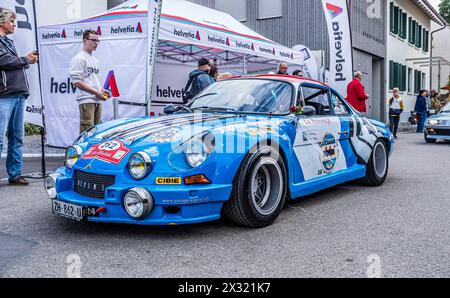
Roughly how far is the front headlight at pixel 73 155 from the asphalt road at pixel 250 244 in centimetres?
49

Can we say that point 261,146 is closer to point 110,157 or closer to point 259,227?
point 259,227

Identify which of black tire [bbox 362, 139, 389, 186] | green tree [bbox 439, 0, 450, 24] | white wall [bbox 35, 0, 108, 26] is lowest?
black tire [bbox 362, 139, 389, 186]

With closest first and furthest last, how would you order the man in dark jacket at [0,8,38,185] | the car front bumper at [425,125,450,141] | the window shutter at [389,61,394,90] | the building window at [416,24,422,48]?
the man in dark jacket at [0,8,38,185], the car front bumper at [425,125,450,141], the window shutter at [389,61,394,90], the building window at [416,24,422,48]

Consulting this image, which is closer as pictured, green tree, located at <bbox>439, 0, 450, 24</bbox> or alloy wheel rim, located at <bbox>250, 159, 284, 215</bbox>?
alloy wheel rim, located at <bbox>250, 159, 284, 215</bbox>

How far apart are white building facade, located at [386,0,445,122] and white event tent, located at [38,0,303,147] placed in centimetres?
1547

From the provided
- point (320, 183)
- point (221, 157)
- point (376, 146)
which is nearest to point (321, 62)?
point (376, 146)

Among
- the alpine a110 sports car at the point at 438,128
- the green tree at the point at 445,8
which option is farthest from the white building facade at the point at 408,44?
Answer: the green tree at the point at 445,8

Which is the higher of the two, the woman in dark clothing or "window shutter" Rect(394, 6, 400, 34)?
"window shutter" Rect(394, 6, 400, 34)

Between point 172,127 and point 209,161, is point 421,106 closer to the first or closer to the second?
point 172,127

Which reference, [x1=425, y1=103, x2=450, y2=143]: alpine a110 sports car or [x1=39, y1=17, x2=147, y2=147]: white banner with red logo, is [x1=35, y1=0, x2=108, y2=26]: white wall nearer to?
[x1=39, y1=17, x2=147, y2=147]: white banner with red logo

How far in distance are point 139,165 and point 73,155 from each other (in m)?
0.80

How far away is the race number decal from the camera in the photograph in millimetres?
3613

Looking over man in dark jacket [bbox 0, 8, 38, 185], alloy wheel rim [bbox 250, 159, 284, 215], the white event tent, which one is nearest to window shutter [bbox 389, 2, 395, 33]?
the white event tent

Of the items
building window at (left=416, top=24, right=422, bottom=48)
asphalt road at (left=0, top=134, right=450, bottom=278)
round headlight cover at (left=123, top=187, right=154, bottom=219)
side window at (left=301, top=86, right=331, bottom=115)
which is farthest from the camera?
building window at (left=416, top=24, right=422, bottom=48)
